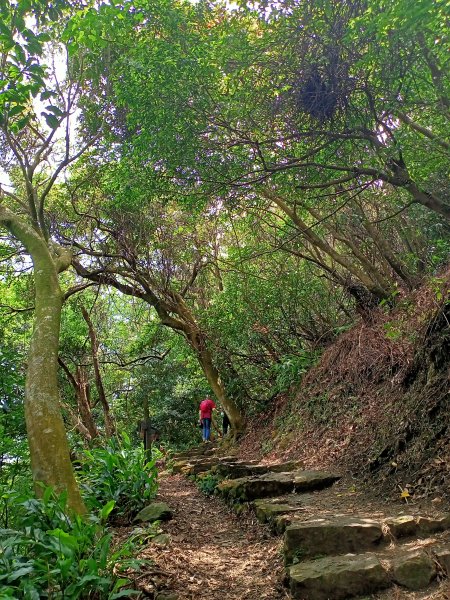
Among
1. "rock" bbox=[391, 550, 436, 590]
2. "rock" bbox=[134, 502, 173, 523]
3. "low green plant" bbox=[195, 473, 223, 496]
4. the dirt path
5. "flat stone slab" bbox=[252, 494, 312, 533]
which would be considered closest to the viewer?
"rock" bbox=[391, 550, 436, 590]

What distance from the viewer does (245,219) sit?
11.2 meters

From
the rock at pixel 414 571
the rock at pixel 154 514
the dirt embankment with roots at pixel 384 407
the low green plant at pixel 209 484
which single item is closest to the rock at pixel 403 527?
the rock at pixel 414 571

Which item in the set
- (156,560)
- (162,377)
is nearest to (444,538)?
(156,560)

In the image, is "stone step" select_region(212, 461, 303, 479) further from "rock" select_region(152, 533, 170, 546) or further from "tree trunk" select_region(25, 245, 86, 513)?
"tree trunk" select_region(25, 245, 86, 513)

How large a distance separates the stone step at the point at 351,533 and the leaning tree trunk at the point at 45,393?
2081mm

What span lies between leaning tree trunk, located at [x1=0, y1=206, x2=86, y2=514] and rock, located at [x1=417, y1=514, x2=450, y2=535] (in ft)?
10.4

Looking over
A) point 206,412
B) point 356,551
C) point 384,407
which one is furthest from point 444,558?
point 206,412

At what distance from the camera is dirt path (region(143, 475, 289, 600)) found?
3.96 m

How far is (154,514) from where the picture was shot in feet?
20.1

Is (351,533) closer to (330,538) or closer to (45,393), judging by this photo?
(330,538)

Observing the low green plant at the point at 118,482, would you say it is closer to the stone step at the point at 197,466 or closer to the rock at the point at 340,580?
the rock at the point at 340,580

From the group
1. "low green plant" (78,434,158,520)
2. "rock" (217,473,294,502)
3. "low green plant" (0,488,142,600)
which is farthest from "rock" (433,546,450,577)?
"low green plant" (78,434,158,520)

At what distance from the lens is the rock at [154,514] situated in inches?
237

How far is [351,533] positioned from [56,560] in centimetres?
251
